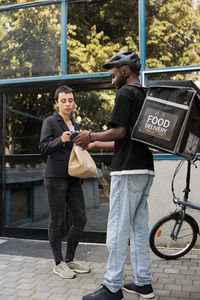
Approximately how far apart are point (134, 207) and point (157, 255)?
1.65 m

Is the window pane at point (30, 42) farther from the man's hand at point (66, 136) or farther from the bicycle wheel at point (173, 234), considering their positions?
the bicycle wheel at point (173, 234)

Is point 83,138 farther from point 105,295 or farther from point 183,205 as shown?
point 183,205

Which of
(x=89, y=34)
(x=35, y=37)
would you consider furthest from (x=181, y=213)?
(x=35, y=37)

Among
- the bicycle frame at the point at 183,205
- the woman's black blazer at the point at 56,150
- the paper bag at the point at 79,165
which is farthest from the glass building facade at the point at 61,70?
the paper bag at the point at 79,165

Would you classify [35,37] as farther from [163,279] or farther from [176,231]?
[163,279]

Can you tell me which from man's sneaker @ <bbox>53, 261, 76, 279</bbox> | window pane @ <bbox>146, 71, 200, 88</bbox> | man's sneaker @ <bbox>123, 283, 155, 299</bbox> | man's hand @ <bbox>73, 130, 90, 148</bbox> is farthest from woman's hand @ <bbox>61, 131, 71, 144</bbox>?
window pane @ <bbox>146, 71, 200, 88</bbox>

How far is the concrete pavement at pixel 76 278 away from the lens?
363 cm

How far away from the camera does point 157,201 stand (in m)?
5.33

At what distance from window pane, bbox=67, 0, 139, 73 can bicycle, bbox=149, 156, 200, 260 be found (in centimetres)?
191

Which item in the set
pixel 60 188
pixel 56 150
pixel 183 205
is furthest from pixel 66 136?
pixel 183 205

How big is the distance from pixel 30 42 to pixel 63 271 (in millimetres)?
3516

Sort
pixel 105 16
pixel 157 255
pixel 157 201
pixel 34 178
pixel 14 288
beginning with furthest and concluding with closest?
pixel 34 178, pixel 105 16, pixel 157 201, pixel 157 255, pixel 14 288

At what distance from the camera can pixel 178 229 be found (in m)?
4.87

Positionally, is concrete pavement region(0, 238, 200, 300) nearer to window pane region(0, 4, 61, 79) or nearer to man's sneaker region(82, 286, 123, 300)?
man's sneaker region(82, 286, 123, 300)
